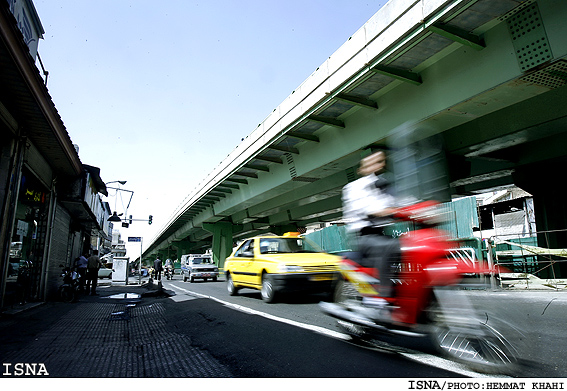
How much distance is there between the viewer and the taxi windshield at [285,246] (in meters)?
9.25

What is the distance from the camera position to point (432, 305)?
3.13m

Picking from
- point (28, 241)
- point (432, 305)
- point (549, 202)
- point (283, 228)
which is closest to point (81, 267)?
point (28, 241)

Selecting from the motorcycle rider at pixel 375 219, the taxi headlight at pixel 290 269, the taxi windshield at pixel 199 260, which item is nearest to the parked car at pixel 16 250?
the taxi headlight at pixel 290 269

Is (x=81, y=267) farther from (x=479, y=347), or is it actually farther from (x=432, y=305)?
(x=479, y=347)

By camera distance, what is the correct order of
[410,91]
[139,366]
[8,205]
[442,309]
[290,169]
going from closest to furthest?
[442,309], [139,366], [8,205], [410,91], [290,169]

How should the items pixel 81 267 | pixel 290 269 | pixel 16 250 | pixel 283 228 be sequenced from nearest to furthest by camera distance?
pixel 290 269
pixel 16 250
pixel 81 267
pixel 283 228

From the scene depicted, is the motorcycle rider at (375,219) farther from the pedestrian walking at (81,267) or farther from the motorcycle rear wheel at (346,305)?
the pedestrian walking at (81,267)

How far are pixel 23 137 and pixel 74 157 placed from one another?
2.69 metres

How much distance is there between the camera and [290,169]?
15.2 metres

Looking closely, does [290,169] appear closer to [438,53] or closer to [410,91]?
[410,91]

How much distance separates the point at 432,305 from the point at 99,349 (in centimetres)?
392

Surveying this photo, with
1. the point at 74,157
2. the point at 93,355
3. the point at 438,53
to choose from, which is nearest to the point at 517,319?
the point at 93,355

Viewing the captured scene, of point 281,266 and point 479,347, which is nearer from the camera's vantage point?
point 479,347

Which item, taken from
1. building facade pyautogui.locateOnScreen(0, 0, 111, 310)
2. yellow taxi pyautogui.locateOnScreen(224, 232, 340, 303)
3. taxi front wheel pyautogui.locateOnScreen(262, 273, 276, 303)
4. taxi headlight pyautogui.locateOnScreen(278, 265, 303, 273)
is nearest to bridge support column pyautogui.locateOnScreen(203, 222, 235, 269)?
building facade pyautogui.locateOnScreen(0, 0, 111, 310)
